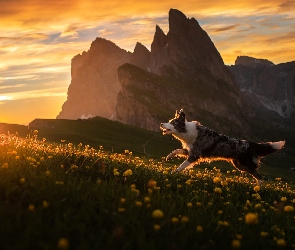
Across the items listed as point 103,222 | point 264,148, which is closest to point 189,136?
point 264,148

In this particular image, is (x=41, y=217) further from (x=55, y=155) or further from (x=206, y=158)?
(x=206, y=158)

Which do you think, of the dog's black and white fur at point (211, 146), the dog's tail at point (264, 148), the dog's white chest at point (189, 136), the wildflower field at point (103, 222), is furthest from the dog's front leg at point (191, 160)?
the wildflower field at point (103, 222)

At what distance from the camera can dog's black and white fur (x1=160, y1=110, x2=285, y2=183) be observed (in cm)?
1602

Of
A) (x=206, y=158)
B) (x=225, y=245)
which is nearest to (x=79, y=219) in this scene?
(x=225, y=245)

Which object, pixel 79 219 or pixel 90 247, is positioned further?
pixel 79 219

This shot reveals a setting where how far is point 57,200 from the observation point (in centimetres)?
552

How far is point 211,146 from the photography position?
1605 cm

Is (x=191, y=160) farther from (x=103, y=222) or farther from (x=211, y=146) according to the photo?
(x=103, y=222)

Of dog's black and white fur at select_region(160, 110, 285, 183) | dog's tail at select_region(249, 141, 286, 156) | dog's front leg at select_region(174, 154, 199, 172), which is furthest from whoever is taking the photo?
dog's tail at select_region(249, 141, 286, 156)

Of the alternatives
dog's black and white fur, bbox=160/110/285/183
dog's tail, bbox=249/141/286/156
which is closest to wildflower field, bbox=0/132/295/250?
dog's black and white fur, bbox=160/110/285/183

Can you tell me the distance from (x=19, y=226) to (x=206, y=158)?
41.3ft

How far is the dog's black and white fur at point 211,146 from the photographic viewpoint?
16.0 m

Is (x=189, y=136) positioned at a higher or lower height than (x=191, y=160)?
higher

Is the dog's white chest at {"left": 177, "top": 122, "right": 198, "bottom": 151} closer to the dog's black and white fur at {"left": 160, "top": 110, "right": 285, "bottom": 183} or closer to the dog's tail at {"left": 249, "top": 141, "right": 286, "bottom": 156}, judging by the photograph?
the dog's black and white fur at {"left": 160, "top": 110, "right": 285, "bottom": 183}
